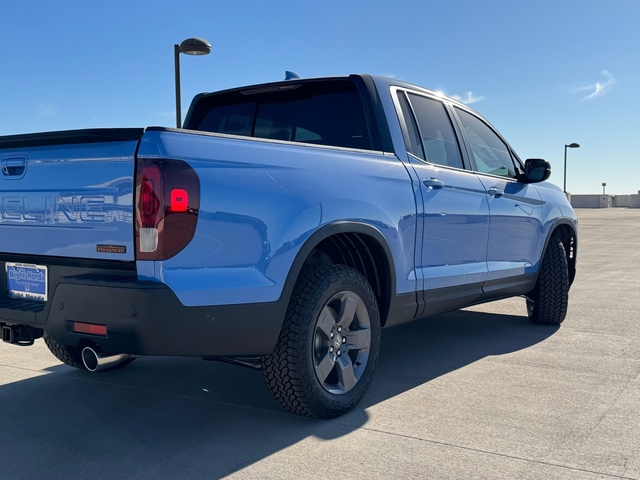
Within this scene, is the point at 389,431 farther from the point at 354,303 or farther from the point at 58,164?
the point at 58,164

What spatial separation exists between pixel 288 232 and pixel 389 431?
1142mm

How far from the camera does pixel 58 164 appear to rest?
3061 millimetres

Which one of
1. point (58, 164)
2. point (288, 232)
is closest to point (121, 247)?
point (58, 164)

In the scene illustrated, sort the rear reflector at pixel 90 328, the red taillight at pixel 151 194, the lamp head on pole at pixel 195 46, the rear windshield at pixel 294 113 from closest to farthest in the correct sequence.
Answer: the red taillight at pixel 151 194
the rear reflector at pixel 90 328
the rear windshield at pixel 294 113
the lamp head on pole at pixel 195 46

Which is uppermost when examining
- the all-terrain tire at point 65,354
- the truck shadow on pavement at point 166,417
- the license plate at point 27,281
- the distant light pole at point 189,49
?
the distant light pole at point 189,49

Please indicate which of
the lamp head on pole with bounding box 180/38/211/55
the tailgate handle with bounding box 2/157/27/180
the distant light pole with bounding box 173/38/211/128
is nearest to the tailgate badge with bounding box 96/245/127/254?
the tailgate handle with bounding box 2/157/27/180

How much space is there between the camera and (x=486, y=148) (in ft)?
17.8

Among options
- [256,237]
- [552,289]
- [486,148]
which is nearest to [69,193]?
[256,237]

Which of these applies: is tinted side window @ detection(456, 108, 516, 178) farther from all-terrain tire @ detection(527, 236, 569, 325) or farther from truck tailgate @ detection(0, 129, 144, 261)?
truck tailgate @ detection(0, 129, 144, 261)

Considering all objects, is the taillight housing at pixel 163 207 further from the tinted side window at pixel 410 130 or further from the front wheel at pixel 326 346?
the tinted side window at pixel 410 130

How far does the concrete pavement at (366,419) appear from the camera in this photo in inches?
115

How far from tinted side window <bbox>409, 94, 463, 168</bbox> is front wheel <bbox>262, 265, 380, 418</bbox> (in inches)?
53.3

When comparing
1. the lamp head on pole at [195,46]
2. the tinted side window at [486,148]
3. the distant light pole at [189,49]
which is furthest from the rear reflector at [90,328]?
the lamp head on pole at [195,46]

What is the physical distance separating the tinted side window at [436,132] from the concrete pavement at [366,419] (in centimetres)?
148
